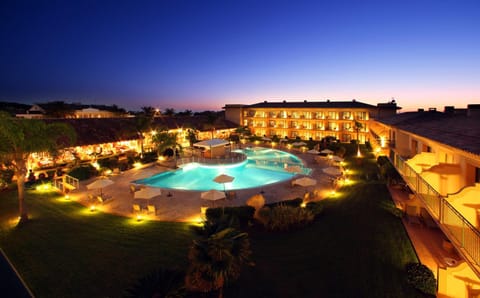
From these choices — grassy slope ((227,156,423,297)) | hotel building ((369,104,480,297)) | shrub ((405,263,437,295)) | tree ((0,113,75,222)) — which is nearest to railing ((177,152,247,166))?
tree ((0,113,75,222))

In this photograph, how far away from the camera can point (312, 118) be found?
188 ft

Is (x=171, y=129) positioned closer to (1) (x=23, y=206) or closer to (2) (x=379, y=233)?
(1) (x=23, y=206)

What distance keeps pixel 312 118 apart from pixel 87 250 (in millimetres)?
51262

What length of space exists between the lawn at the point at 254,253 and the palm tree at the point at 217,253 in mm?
2021

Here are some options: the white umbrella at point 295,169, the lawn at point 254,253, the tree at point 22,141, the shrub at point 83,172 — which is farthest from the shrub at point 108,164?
the white umbrella at point 295,169

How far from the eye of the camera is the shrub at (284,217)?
1554 centimetres

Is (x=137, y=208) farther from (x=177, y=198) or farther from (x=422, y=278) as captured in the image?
(x=422, y=278)


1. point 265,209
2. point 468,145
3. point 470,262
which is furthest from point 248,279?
point 468,145

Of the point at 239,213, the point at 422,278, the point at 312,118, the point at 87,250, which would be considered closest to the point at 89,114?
the point at 312,118

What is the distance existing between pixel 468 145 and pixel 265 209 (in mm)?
10672

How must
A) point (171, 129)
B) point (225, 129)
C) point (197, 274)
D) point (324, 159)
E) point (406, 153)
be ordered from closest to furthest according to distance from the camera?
point (197, 274) < point (406, 153) < point (324, 159) < point (171, 129) < point (225, 129)

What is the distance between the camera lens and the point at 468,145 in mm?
8383

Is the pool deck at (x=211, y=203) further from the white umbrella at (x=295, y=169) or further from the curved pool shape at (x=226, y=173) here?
the curved pool shape at (x=226, y=173)

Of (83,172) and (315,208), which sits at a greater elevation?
(83,172)
